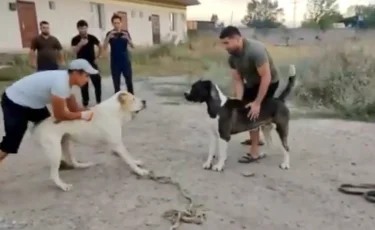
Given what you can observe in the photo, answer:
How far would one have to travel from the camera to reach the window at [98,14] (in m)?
24.2

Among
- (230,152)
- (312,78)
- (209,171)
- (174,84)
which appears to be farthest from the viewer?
(174,84)

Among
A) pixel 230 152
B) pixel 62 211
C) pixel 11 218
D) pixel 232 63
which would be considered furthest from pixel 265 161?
pixel 11 218

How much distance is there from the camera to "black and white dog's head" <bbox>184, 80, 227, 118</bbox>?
211 inches

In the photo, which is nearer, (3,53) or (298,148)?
(298,148)

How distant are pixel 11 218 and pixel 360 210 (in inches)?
125

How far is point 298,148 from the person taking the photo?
6355mm

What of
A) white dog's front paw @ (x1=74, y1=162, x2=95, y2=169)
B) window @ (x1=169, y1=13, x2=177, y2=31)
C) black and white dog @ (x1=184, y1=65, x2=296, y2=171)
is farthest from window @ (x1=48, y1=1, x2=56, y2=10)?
black and white dog @ (x1=184, y1=65, x2=296, y2=171)

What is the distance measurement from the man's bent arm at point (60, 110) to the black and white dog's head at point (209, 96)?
144 cm

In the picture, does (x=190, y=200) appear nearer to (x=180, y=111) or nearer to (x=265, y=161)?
(x=265, y=161)

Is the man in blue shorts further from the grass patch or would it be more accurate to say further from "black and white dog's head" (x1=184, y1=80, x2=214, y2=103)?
the grass patch

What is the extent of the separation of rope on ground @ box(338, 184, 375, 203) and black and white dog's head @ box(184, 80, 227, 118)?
1569 mm

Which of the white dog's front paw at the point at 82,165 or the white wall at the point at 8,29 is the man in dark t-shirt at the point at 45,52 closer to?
the white dog's front paw at the point at 82,165

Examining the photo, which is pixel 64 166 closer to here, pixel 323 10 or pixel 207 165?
pixel 207 165

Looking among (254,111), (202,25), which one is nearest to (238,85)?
(254,111)
